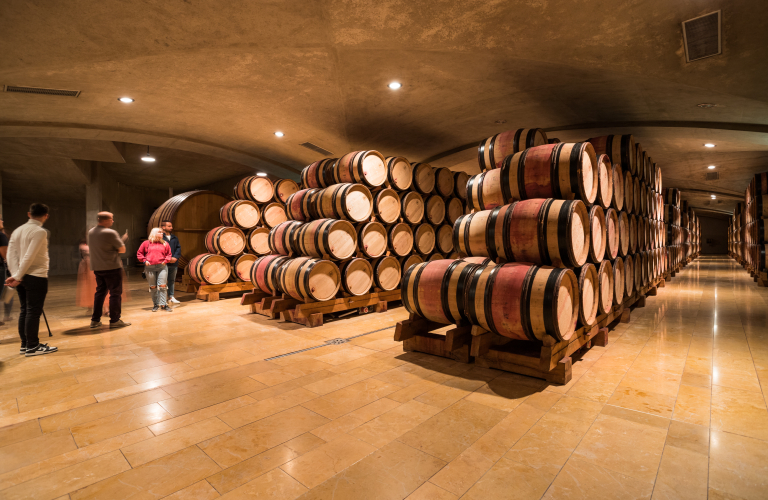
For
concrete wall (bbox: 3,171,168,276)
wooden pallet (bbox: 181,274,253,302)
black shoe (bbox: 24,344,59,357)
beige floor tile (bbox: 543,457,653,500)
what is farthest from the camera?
concrete wall (bbox: 3,171,168,276)

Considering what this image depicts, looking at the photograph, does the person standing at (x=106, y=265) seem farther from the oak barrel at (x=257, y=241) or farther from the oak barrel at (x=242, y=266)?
the oak barrel at (x=257, y=241)

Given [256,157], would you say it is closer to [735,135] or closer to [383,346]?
[383,346]

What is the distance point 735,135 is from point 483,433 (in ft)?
27.7

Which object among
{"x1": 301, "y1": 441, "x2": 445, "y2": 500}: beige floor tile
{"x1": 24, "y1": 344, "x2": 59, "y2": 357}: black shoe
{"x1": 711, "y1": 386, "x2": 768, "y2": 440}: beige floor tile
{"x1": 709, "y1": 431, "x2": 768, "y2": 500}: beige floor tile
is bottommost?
{"x1": 711, "y1": 386, "x2": 768, "y2": 440}: beige floor tile

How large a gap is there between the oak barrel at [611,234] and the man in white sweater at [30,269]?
614 centimetres

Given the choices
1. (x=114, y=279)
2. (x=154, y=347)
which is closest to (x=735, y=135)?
(x=154, y=347)

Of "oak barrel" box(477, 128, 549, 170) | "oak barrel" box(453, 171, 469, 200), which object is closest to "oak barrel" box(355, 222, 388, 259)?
"oak barrel" box(477, 128, 549, 170)

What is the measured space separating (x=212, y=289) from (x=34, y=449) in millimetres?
6247

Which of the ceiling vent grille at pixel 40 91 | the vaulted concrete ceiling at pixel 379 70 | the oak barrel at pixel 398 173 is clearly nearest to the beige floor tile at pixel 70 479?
the vaulted concrete ceiling at pixel 379 70

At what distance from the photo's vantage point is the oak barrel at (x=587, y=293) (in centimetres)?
358

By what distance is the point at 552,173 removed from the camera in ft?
11.6

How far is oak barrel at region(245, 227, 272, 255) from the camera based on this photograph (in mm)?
8852

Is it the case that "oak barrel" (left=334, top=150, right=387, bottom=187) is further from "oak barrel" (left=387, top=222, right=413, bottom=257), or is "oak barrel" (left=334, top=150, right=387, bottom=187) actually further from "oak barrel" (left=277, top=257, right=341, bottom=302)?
"oak barrel" (left=277, top=257, right=341, bottom=302)

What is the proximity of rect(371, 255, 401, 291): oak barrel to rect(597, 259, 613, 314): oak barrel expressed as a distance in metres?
3.44
